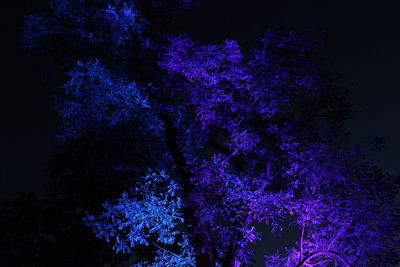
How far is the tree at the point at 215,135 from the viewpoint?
12.1 meters

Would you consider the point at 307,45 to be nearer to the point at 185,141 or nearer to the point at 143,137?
the point at 185,141

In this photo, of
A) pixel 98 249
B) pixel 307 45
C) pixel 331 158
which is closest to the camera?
pixel 331 158

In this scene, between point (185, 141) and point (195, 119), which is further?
point (185, 141)

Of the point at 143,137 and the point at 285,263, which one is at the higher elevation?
the point at 143,137

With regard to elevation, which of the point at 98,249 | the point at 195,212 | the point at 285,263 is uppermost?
the point at 98,249

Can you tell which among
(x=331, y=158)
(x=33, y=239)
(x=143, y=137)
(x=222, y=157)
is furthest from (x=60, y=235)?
(x=331, y=158)

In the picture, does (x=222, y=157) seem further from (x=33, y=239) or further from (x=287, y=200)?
(x=33, y=239)

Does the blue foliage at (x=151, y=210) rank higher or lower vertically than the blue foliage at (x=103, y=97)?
lower

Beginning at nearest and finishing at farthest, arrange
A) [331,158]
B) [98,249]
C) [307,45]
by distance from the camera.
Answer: [331,158] → [307,45] → [98,249]

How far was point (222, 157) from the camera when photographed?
1275 centimetres

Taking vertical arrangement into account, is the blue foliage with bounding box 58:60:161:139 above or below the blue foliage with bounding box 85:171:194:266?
above

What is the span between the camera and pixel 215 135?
13.8 m

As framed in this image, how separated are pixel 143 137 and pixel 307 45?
5242 mm

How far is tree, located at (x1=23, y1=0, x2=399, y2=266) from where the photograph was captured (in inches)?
477
